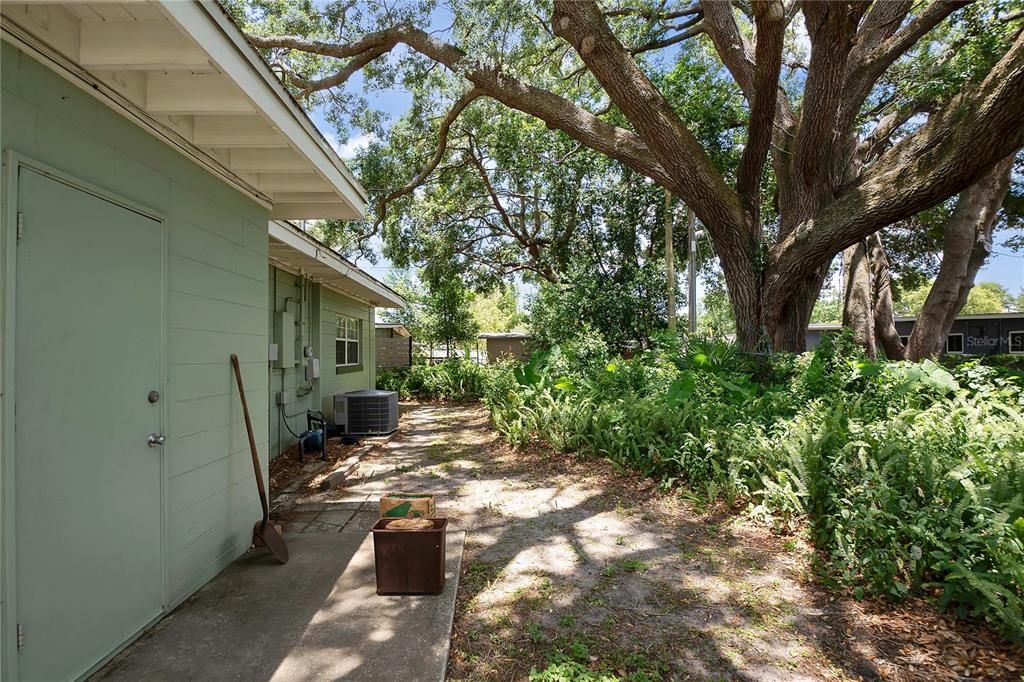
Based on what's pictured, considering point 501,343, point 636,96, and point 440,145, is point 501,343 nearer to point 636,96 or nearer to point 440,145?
point 440,145

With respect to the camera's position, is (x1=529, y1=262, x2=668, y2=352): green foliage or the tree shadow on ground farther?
(x1=529, y1=262, x2=668, y2=352): green foliage

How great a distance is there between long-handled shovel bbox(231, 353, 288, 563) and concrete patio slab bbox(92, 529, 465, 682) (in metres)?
0.10

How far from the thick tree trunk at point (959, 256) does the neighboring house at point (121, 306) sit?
494 inches

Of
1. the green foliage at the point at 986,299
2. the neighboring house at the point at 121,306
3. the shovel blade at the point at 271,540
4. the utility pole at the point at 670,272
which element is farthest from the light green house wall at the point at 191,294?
the green foliage at the point at 986,299

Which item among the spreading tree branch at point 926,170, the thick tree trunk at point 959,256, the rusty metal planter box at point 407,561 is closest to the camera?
the rusty metal planter box at point 407,561

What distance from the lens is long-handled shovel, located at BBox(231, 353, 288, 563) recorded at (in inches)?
Result: 136

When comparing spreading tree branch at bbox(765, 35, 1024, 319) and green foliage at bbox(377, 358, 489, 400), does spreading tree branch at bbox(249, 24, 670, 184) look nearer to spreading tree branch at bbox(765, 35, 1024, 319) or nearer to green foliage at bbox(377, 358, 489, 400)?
spreading tree branch at bbox(765, 35, 1024, 319)

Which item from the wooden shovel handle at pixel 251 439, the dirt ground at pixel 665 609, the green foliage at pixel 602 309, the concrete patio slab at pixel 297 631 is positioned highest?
the green foliage at pixel 602 309

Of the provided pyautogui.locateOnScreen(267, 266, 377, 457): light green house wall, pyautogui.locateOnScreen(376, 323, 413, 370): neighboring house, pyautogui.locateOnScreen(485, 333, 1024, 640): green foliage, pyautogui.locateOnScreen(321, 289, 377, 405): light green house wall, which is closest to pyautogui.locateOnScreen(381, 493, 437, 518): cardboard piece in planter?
pyautogui.locateOnScreen(485, 333, 1024, 640): green foliage

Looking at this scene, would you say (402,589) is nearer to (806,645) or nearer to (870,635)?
(806,645)

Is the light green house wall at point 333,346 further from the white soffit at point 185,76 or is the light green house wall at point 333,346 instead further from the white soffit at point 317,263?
the white soffit at point 185,76

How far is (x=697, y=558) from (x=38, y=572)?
3.61 m

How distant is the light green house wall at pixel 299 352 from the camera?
6.66 m

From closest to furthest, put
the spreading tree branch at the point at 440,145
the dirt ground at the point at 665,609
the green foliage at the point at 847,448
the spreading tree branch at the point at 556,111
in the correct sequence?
the dirt ground at the point at 665,609 → the green foliage at the point at 847,448 → the spreading tree branch at the point at 556,111 → the spreading tree branch at the point at 440,145
